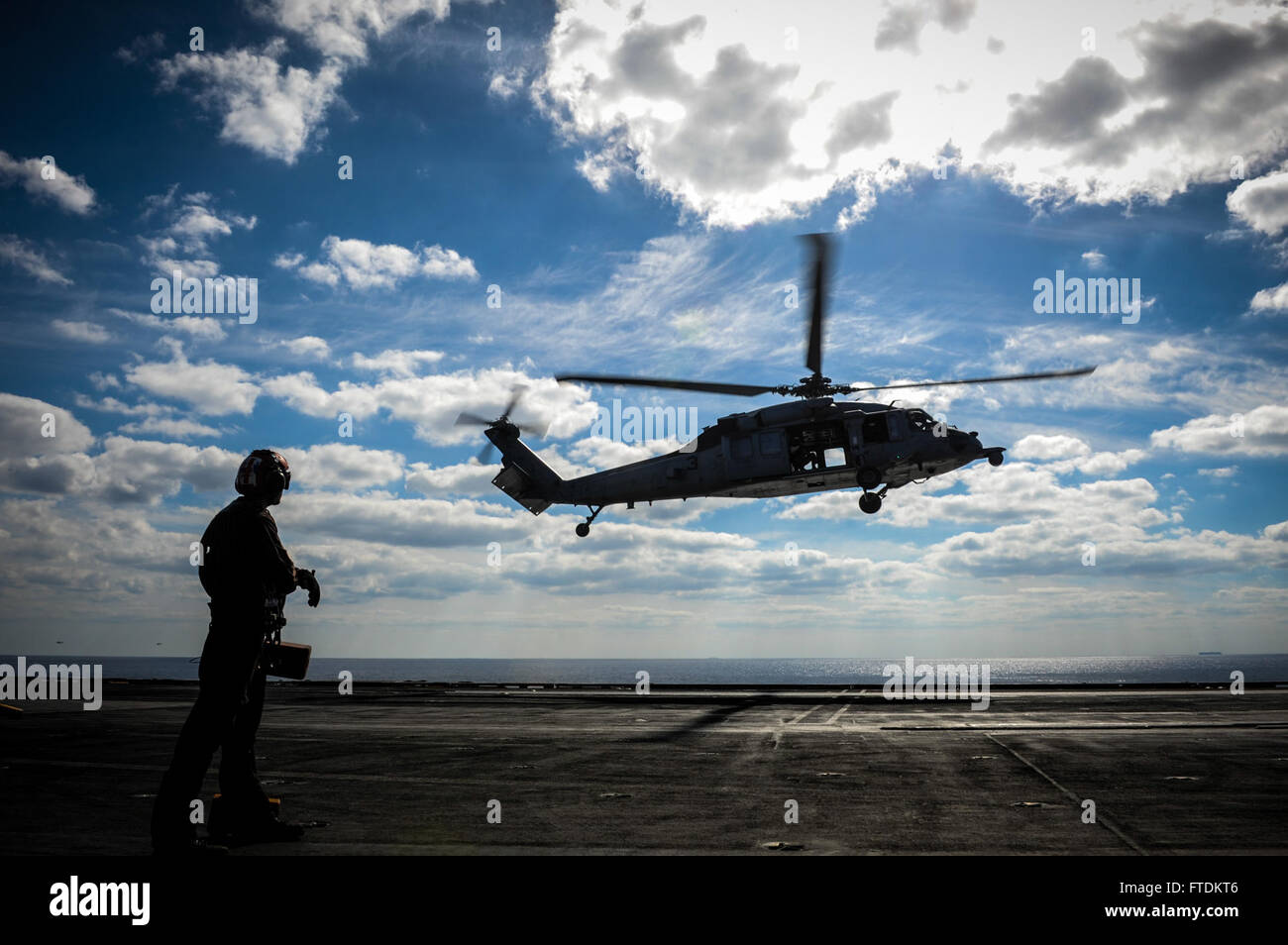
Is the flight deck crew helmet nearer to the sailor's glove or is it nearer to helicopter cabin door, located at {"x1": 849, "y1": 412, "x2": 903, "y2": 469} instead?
the sailor's glove

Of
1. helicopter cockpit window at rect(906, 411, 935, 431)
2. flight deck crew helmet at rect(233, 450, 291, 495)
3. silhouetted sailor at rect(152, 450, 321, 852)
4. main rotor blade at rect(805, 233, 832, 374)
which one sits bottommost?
silhouetted sailor at rect(152, 450, 321, 852)

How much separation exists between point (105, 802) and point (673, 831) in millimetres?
5357

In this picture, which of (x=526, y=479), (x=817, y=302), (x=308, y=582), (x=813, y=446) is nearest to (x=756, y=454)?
(x=813, y=446)

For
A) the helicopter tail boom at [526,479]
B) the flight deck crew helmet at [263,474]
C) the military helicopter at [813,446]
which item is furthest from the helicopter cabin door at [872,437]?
the flight deck crew helmet at [263,474]

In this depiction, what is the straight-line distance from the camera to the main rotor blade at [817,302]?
84.5ft

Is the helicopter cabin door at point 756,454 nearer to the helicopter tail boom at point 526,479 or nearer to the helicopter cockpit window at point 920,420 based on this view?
the helicopter cockpit window at point 920,420

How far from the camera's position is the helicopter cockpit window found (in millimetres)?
27297

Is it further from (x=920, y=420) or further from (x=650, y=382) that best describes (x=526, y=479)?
(x=920, y=420)

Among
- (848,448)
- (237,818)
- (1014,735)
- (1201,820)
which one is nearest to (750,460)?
(848,448)

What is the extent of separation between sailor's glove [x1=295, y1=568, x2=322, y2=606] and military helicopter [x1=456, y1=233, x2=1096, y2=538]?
20792 millimetres

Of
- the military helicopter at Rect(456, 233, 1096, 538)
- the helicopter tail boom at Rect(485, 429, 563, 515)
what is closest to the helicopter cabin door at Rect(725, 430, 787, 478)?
the military helicopter at Rect(456, 233, 1096, 538)

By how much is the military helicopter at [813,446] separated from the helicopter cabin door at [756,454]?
0.11 feet

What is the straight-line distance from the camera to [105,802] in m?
7.53
